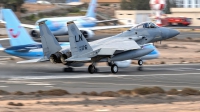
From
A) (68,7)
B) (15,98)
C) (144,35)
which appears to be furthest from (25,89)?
(68,7)

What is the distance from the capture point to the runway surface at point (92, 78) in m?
25.3

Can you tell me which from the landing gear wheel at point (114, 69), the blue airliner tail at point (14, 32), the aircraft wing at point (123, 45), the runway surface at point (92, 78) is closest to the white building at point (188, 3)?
the runway surface at point (92, 78)

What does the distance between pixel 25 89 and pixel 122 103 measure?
7.45 m

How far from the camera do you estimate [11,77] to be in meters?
29.7

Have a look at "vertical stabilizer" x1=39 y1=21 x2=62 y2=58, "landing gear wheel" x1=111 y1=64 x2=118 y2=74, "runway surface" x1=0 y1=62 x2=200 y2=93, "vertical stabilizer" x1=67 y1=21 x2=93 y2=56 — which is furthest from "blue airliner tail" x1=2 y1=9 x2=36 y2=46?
"landing gear wheel" x1=111 y1=64 x2=118 y2=74

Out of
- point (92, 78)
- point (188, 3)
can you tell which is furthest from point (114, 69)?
point (188, 3)

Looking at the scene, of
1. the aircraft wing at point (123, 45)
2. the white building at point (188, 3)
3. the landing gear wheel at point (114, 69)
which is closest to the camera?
the aircraft wing at point (123, 45)

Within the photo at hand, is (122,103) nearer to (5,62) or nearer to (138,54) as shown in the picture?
(138,54)

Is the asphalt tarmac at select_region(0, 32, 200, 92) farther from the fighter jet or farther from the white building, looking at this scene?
the white building

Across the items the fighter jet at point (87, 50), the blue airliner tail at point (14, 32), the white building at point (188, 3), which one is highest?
the blue airliner tail at point (14, 32)

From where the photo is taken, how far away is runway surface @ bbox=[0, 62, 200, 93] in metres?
25.3

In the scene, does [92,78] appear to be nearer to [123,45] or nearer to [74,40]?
[74,40]

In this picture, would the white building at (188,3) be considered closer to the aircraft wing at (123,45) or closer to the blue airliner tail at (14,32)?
the blue airliner tail at (14,32)

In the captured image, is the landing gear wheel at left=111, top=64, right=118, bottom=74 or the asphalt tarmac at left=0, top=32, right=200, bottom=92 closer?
the asphalt tarmac at left=0, top=32, right=200, bottom=92
